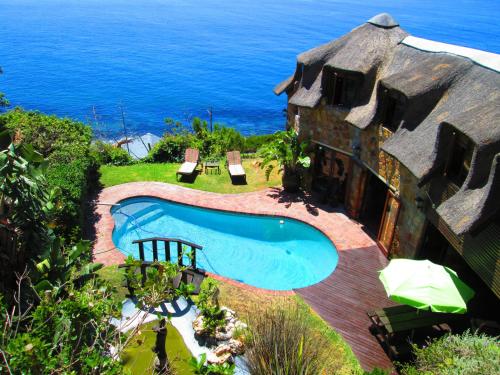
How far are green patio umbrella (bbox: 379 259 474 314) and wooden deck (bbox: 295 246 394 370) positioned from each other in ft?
6.54

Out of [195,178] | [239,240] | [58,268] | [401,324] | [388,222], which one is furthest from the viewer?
[195,178]

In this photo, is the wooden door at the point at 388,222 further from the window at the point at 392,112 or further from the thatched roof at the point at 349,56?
the thatched roof at the point at 349,56

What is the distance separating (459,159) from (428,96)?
9.00 feet

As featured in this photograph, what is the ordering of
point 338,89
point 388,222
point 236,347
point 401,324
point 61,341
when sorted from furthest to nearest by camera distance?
point 338,89, point 388,222, point 401,324, point 236,347, point 61,341

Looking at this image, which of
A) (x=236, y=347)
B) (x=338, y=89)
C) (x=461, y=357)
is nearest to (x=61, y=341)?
(x=236, y=347)

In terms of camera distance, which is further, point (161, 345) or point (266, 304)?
point (266, 304)

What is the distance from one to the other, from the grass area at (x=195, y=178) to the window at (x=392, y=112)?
24.8 feet

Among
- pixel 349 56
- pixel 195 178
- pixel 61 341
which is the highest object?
pixel 349 56

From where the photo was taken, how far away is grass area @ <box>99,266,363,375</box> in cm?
Result: 1040

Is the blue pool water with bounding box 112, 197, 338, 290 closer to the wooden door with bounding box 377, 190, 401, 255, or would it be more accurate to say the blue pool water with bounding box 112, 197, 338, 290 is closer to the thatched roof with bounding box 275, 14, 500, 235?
the wooden door with bounding box 377, 190, 401, 255

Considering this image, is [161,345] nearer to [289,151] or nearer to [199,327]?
[199,327]

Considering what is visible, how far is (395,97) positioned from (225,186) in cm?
996

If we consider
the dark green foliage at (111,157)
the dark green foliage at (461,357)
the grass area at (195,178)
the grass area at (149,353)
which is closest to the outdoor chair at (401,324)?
the dark green foliage at (461,357)

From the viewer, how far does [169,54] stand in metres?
81.8
